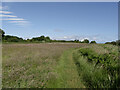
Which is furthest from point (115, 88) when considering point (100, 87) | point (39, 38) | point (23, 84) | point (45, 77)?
point (39, 38)

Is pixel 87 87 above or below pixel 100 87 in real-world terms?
below

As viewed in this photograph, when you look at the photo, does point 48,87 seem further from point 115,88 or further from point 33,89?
point 115,88

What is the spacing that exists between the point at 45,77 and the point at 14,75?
1893 millimetres

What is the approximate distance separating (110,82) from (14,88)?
14.4 feet

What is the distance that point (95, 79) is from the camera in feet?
16.1

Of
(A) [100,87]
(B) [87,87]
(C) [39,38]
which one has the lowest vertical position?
(B) [87,87]

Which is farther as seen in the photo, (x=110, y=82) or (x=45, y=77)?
(x=45, y=77)

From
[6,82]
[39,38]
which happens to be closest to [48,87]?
[6,82]

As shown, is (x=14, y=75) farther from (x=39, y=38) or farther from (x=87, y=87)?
(x=39, y=38)

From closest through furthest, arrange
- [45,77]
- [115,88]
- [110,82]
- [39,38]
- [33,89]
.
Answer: [115,88] < [110,82] < [33,89] < [45,77] < [39,38]

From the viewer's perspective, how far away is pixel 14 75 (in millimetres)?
5715

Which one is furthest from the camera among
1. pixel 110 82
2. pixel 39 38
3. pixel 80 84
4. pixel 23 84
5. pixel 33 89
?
pixel 39 38

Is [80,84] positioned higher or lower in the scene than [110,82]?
lower

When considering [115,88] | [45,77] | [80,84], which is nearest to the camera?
[115,88]
